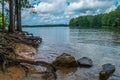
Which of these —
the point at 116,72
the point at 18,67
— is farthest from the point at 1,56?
the point at 116,72

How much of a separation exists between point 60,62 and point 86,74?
8.32 ft

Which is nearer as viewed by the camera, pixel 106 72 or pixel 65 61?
pixel 106 72

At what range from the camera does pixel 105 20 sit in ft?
534

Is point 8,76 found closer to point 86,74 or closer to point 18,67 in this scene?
point 18,67

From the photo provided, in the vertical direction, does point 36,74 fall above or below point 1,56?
below

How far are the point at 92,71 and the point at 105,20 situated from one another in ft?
486

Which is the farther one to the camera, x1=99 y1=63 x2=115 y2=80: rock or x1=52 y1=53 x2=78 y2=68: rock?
x1=52 y1=53 x2=78 y2=68: rock

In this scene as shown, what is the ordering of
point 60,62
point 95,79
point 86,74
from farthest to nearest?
point 60,62 < point 86,74 < point 95,79

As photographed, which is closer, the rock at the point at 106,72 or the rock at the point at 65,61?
the rock at the point at 106,72

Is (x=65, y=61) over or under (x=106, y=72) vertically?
over

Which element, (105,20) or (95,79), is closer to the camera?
(95,79)

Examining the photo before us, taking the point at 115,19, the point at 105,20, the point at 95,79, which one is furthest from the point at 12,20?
the point at 105,20

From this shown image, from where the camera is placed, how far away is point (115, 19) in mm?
142375

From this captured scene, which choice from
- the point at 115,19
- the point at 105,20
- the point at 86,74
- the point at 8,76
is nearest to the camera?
the point at 8,76
